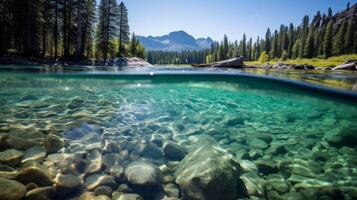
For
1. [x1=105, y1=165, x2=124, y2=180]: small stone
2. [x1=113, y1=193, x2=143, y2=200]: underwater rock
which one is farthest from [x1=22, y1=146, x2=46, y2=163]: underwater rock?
[x1=113, y1=193, x2=143, y2=200]: underwater rock

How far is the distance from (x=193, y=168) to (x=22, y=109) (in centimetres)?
652

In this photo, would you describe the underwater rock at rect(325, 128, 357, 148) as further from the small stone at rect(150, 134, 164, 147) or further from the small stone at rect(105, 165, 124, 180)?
the small stone at rect(105, 165, 124, 180)

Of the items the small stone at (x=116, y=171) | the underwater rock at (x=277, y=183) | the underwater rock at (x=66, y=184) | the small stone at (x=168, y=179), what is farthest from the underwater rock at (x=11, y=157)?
the underwater rock at (x=277, y=183)

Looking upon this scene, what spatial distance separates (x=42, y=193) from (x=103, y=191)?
87cm

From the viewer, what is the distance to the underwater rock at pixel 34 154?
401cm

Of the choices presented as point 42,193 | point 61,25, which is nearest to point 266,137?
point 42,193

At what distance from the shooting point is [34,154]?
4.18m

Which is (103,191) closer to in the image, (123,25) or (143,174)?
(143,174)

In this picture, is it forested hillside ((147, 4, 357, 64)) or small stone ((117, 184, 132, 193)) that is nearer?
small stone ((117, 184, 132, 193))

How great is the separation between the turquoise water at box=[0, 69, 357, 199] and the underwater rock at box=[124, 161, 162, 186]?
0.26ft

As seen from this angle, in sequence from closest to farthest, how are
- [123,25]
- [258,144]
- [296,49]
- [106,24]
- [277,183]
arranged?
[277,183] → [258,144] → [106,24] → [123,25] → [296,49]

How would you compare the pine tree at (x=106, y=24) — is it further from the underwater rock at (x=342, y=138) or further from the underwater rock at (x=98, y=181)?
the underwater rock at (x=342, y=138)

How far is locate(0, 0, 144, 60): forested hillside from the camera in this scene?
27.4 metres

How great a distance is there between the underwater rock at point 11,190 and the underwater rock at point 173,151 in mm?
2685
